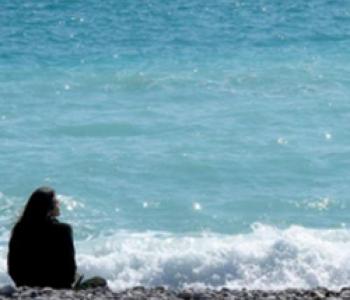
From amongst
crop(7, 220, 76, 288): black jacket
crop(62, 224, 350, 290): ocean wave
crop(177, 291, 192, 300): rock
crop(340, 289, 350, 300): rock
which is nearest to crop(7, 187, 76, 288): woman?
crop(7, 220, 76, 288): black jacket

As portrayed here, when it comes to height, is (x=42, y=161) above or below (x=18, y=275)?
below

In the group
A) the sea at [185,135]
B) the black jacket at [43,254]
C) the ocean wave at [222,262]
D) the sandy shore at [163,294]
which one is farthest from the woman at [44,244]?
the ocean wave at [222,262]

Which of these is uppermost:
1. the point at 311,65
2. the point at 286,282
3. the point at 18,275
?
the point at 18,275

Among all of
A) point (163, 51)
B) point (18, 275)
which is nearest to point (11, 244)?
point (18, 275)

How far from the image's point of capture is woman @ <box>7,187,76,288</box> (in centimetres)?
1010

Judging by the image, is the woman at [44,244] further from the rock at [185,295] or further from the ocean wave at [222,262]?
the ocean wave at [222,262]

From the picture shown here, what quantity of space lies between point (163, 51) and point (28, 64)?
260cm

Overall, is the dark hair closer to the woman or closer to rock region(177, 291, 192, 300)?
the woman

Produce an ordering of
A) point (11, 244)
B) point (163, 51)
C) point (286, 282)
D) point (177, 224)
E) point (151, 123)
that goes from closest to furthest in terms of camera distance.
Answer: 1. point (11, 244)
2. point (286, 282)
3. point (177, 224)
4. point (151, 123)
5. point (163, 51)

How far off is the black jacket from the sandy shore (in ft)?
0.86

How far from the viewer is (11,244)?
10.4 metres

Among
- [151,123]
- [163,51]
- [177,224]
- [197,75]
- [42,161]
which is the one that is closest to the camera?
[177,224]

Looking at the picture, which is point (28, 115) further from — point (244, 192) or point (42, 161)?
point (244, 192)

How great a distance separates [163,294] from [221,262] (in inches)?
165
